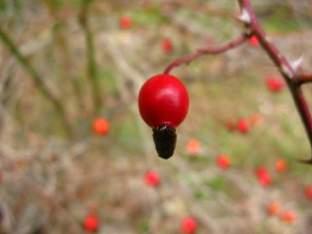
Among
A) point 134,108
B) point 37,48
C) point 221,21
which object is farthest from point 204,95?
point 37,48

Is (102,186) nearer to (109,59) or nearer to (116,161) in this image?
(116,161)

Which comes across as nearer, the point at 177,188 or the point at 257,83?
the point at 177,188

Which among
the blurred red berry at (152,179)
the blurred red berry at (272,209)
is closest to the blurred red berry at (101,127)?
the blurred red berry at (152,179)

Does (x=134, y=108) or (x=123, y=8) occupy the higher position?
(x=123, y=8)

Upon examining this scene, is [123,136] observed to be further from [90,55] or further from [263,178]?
[90,55]

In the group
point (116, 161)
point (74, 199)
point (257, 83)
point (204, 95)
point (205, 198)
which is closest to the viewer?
point (74, 199)

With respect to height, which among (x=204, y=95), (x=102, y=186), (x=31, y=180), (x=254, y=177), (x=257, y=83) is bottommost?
(x=31, y=180)

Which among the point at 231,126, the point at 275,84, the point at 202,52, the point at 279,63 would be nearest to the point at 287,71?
the point at 279,63
